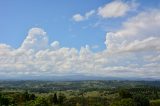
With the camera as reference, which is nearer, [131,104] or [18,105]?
[18,105]

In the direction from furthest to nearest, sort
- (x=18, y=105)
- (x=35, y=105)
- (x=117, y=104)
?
(x=117, y=104)
(x=18, y=105)
(x=35, y=105)

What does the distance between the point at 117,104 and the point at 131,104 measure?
10183 mm

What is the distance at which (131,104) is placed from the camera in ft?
654

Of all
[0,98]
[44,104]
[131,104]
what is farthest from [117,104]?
[0,98]

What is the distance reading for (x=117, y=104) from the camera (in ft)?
639

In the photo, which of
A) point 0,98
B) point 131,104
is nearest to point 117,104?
point 131,104

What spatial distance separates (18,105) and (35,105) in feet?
90.4

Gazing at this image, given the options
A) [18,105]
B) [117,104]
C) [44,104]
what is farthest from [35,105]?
[117,104]

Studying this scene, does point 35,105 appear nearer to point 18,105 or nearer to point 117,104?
point 18,105

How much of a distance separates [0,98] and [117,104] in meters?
67.4

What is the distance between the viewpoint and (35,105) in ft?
509

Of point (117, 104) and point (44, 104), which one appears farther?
point (117, 104)

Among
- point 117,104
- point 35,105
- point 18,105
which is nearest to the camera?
point 35,105

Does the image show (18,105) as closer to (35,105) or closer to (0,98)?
(0,98)
